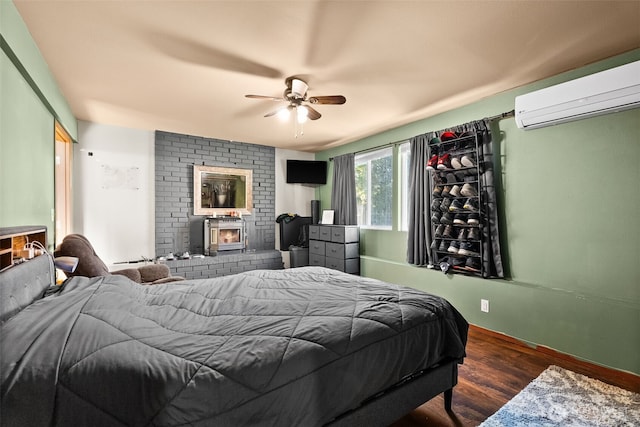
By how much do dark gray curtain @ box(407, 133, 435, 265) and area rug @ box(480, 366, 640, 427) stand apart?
5.72 feet

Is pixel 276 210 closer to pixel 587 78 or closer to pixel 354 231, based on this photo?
pixel 354 231

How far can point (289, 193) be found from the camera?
5.94 m

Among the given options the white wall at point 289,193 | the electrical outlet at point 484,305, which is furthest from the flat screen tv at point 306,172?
the electrical outlet at point 484,305

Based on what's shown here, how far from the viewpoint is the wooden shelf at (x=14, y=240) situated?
1614mm

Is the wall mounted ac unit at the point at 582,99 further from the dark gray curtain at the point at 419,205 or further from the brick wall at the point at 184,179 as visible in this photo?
the brick wall at the point at 184,179

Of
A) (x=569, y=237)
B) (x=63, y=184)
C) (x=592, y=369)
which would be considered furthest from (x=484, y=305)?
(x=63, y=184)

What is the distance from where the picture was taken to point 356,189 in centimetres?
514

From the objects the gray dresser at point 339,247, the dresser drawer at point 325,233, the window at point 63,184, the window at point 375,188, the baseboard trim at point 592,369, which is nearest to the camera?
the baseboard trim at point 592,369

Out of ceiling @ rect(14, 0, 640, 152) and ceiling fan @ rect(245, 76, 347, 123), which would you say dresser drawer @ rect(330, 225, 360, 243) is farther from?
ceiling fan @ rect(245, 76, 347, 123)

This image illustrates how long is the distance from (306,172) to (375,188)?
1.56 m

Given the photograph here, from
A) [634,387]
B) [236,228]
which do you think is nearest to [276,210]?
[236,228]

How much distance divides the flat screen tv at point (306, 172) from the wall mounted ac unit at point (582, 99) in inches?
141

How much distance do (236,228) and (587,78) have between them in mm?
4709

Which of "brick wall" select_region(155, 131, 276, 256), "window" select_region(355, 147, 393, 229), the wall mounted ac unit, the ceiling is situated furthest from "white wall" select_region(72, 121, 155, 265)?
the wall mounted ac unit
